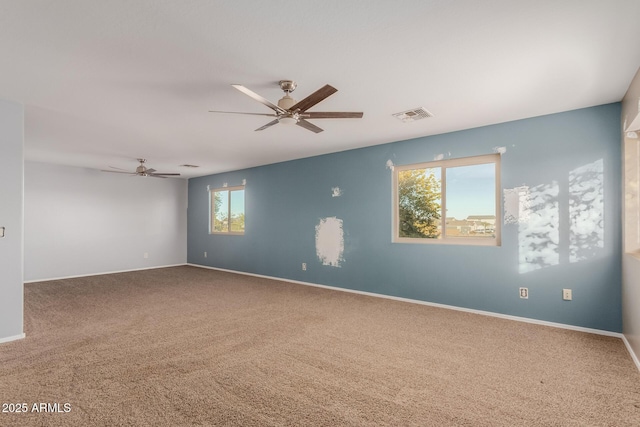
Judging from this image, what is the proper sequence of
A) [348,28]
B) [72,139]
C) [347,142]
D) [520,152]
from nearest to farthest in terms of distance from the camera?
1. [348,28]
2. [520,152]
3. [72,139]
4. [347,142]

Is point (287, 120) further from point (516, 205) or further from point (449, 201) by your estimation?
point (516, 205)

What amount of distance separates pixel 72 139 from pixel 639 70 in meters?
6.43

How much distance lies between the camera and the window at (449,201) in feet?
13.6

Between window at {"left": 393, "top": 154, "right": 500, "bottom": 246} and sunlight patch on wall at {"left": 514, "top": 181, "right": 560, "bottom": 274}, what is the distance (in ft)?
1.00

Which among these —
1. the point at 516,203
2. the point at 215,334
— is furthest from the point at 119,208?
the point at 516,203

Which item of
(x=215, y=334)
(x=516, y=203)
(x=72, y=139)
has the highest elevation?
(x=72, y=139)

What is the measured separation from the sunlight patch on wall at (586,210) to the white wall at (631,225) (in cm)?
24

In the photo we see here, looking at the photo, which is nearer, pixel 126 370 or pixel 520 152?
pixel 126 370

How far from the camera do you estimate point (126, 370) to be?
2467mm

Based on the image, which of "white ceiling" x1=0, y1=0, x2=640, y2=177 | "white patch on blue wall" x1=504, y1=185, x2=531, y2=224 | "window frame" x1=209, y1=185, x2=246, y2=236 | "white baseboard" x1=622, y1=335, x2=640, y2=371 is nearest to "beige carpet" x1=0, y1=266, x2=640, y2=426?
"white baseboard" x1=622, y1=335, x2=640, y2=371

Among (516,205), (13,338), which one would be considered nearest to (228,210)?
(13,338)

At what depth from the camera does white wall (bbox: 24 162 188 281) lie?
6.36 metres

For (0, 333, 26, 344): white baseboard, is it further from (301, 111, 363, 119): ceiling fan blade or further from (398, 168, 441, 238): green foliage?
(398, 168, 441, 238): green foliage

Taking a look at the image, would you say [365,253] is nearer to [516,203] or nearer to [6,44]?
[516,203]
